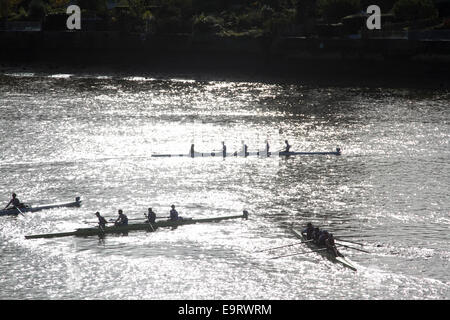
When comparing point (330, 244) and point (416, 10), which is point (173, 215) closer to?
point (330, 244)

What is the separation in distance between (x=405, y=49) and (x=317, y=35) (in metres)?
13.8

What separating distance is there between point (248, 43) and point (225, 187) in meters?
58.1

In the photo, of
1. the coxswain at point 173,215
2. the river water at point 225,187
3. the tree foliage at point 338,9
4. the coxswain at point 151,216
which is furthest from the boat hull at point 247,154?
the tree foliage at point 338,9

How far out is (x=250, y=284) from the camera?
36.2 meters

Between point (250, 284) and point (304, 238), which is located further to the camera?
point (304, 238)

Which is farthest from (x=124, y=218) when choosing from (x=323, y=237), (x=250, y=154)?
(x=250, y=154)

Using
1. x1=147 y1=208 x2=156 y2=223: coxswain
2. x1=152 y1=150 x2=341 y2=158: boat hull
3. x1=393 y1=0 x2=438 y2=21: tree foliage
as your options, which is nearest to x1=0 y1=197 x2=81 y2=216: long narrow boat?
x1=147 y1=208 x2=156 y2=223: coxswain

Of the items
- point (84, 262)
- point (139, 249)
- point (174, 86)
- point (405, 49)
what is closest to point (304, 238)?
point (139, 249)

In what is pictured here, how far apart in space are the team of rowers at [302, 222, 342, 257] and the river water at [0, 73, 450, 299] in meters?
0.90

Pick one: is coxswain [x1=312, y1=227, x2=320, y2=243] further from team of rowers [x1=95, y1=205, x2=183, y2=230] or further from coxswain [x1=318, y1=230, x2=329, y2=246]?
team of rowers [x1=95, y1=205, x2=183, y2=230]
